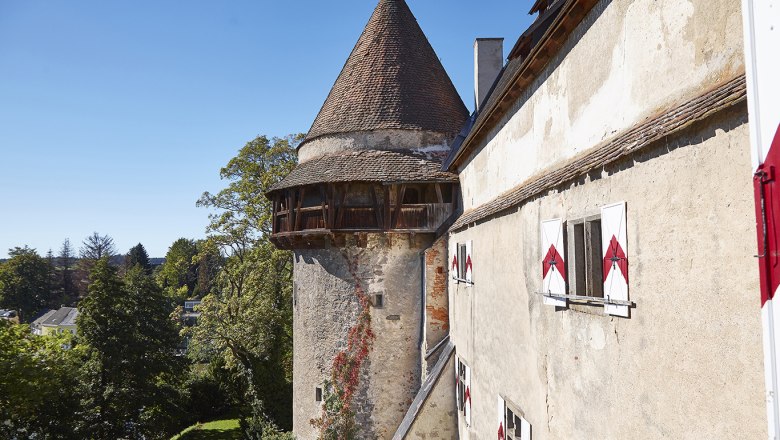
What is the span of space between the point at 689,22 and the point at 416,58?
1218 cm

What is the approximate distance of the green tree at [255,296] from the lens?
72.8 ft

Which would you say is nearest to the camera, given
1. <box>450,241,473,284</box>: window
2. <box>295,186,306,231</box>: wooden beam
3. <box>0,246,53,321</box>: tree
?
<box>450,241,473,284</box>: window

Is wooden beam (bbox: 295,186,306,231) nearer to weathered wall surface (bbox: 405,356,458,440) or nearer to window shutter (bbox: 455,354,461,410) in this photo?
weathered wall surface (bbox: 405,356,458,440)

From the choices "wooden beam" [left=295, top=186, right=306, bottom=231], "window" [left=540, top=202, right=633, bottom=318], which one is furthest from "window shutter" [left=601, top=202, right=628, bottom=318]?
"wooden beam" [left=295, top=186, right=306, bottom=231]

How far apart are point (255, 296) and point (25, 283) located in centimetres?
5479

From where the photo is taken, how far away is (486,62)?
42.0 ft

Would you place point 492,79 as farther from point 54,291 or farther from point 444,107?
point 54,291

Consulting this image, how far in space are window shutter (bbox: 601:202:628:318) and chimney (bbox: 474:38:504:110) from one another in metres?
9.24

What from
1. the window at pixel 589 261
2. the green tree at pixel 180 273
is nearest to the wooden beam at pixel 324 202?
the window at pixel 589 261

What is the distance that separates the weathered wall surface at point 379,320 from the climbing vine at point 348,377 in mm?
128

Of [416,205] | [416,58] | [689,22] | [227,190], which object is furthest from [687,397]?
[227,190]

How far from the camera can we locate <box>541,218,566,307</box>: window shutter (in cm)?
463

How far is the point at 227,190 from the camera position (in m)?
23.7

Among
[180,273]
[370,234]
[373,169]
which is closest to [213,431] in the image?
[370,234]
